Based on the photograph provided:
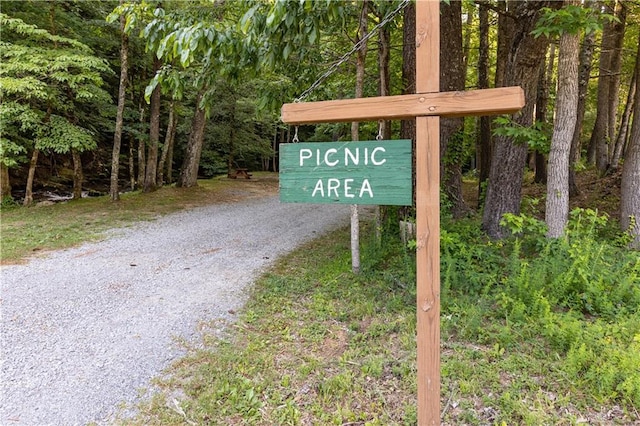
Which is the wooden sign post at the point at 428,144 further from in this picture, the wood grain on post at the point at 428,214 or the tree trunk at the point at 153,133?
the tree trunk at the point at 153,133

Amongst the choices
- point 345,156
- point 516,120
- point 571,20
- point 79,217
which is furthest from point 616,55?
point 79,217

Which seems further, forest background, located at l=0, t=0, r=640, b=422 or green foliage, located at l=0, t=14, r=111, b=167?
green foliage, located at l=0, t=14, r=111, b=167

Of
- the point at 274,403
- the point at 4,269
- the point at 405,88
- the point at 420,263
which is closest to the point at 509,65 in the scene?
the point at 405,88

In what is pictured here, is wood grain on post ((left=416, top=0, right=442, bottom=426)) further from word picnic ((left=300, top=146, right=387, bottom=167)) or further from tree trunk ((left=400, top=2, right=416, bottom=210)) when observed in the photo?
tree trunk ((left=400, top=2, right=416, bottom=210))

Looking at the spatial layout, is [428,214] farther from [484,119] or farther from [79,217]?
[79,217]

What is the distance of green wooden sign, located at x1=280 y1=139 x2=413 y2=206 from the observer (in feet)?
5.72

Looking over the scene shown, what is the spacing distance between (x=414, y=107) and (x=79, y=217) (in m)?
8.36

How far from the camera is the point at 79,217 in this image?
7.91 meters

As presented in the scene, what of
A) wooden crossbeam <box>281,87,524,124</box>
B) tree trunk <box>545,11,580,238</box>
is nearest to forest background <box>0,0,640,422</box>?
tree trunk <box>545,11,580,238</box>

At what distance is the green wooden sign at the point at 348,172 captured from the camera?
1743mm

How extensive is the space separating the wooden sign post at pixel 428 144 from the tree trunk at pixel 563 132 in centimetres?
319

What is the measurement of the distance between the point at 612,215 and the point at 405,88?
411 cm

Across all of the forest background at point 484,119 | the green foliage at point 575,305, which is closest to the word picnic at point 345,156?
the forest background at point 484,119

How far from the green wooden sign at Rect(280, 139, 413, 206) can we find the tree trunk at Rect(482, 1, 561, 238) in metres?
3.41
